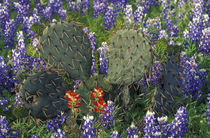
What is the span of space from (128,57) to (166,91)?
2.29 ft

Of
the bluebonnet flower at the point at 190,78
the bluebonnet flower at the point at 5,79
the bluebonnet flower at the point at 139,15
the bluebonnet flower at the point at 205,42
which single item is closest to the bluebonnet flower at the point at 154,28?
the bluebonnet flower at the point at 139,15

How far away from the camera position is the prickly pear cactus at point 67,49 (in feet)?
13.9

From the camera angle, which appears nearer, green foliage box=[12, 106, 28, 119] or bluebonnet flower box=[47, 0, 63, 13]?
green foliage box=[12, 106, 28, 119]

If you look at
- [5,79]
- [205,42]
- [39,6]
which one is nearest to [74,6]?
[39,6]

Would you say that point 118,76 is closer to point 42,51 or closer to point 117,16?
point 42,51

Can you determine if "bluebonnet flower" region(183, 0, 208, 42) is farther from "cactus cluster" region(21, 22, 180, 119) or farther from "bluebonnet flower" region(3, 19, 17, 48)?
"bluebonnet flower" region(3, 19, 17, 48)

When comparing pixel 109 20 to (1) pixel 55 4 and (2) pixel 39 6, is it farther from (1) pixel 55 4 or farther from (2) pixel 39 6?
(2) pixel 39 6

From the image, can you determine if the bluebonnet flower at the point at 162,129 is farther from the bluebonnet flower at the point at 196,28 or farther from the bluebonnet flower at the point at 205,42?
the bluebonnet flower at the point at 196,28

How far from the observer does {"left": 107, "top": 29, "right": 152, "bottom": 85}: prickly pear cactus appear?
411 centimetres

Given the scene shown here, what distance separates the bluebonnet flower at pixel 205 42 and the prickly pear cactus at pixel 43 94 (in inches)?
98.2

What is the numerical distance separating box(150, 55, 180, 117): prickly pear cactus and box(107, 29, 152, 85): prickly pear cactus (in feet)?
1.29

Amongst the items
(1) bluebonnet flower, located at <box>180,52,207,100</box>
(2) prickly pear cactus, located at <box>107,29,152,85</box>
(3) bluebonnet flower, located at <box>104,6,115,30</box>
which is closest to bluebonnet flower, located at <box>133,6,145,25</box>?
(3) bluebonnet flower, located at <box>104,6,115,30</box>

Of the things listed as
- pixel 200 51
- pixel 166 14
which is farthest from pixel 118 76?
pixel 166 14

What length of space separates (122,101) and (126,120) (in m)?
0.26
